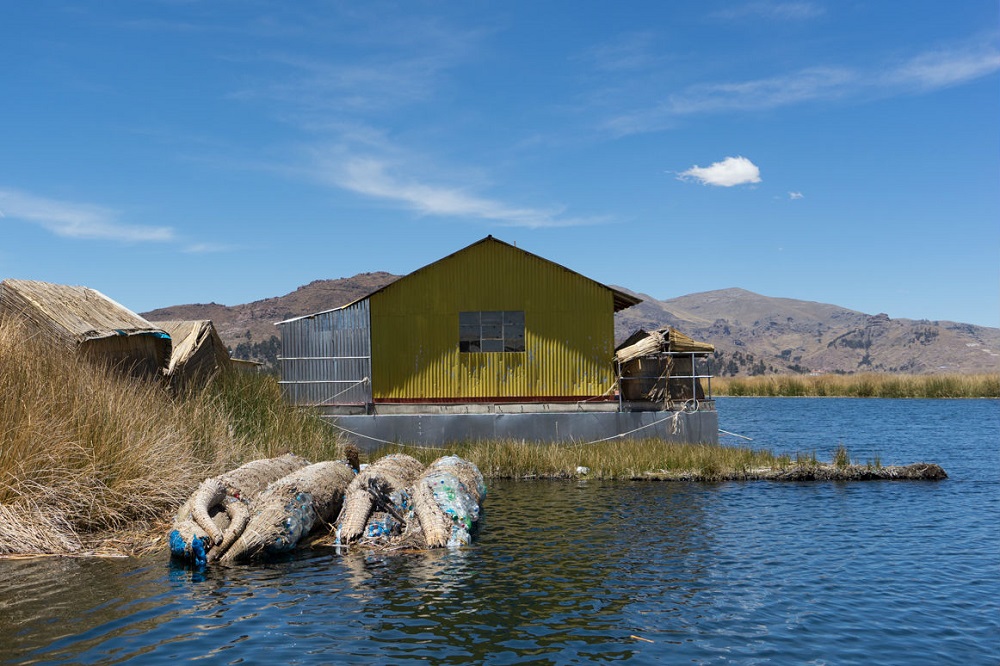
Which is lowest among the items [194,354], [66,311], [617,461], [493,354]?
[617,461]

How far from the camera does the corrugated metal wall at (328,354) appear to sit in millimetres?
30031

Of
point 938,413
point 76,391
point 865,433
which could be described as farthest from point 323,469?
point 938,413

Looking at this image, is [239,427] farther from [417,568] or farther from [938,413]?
[938,413]

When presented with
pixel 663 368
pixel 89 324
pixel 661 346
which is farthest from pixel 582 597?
pixel 663 368

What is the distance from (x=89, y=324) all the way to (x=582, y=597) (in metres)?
13.8

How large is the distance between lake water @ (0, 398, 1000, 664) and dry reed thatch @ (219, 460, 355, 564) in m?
0.42

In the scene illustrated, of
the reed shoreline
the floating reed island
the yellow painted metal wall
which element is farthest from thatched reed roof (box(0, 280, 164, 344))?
the yellow painted metal wall

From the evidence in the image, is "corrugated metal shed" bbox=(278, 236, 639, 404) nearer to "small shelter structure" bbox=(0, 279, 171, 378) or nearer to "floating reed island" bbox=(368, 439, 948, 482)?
"floating reed island" bbox=(368, 439, 948, 482)

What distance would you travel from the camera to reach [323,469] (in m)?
16.0

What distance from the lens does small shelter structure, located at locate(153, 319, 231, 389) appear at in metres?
22.9

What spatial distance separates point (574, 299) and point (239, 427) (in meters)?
A: 14.1

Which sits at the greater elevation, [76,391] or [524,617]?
[76,391]

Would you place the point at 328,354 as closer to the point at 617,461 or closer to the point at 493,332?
the point at 493,332

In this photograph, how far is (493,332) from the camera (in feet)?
99.2
